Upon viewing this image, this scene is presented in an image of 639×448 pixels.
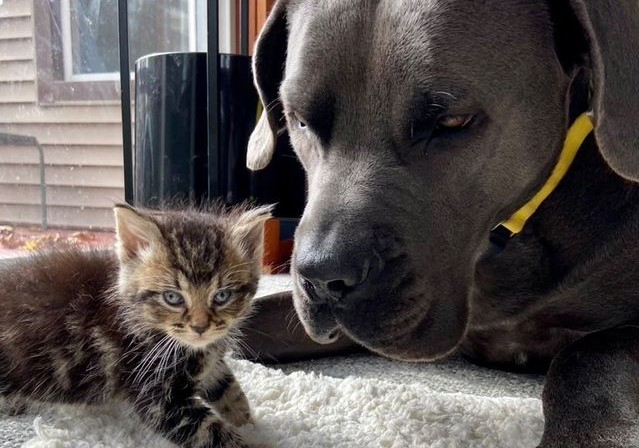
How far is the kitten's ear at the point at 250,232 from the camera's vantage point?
141cm

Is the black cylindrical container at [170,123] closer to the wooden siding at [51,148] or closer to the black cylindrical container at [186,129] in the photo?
the black cylindrical container at [186,129]

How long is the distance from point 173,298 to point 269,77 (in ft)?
1.89

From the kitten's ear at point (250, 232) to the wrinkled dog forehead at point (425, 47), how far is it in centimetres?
34

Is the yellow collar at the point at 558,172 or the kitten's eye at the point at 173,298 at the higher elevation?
the yellow collar at the point at 558,172

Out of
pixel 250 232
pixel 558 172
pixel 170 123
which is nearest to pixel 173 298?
pixel 250 232

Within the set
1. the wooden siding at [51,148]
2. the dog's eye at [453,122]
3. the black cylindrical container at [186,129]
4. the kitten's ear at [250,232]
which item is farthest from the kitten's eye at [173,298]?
the wooden siding at [51,148]

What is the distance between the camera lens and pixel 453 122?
3.67ft

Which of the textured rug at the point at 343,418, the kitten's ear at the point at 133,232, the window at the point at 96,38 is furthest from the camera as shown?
the window at the point at 96,38

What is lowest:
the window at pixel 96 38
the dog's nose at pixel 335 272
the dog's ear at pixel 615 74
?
the dog's nose at pixel 335 272

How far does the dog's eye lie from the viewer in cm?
111

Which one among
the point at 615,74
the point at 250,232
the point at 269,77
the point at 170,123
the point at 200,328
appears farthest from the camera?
the point at 170,123

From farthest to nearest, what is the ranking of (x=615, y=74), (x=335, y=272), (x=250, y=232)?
(x=250, y=232), (x=615, y=74), (x=335, y=272)

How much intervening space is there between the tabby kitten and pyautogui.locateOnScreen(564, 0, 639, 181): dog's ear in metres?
0.69

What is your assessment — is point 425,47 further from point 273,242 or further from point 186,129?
point 273,242
